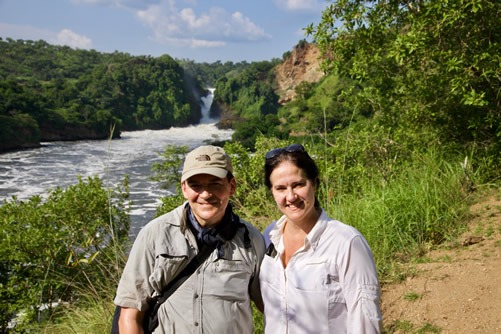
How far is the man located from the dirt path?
1425 millimetres

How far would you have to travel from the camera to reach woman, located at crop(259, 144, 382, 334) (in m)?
1.45

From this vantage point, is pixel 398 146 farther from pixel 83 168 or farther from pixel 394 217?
pixel 83 168

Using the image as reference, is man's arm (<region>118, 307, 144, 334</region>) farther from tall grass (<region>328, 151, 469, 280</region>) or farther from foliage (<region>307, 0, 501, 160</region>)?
foliage (<region>307, 0, 501, 160</region>)

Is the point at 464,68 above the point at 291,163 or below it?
above

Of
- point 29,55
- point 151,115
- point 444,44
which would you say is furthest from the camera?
point 29,55

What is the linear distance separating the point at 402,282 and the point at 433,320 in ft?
1.45

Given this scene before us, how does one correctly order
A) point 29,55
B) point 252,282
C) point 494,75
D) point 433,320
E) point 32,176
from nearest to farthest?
point 252,282
point 433,320
point 494,75
point 32,176
point 29,55

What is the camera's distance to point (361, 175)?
16.8ft

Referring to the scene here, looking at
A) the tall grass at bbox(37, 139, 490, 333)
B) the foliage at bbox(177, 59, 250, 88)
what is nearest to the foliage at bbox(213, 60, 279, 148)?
A: the foliage at bbox(177, 59, 250, 88)

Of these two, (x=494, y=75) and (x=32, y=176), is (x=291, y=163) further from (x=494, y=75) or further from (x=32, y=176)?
(x=32, y=176)

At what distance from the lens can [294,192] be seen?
165 centimetres

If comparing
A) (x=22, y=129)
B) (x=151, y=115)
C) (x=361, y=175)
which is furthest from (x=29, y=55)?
(x=361, y=175)

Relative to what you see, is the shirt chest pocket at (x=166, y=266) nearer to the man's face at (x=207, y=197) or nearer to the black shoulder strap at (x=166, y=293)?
the black shoulder strap at (x=166, y=293)

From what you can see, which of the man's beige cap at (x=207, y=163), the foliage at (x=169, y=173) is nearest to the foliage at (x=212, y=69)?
the foliage at (x=169, y=173)
